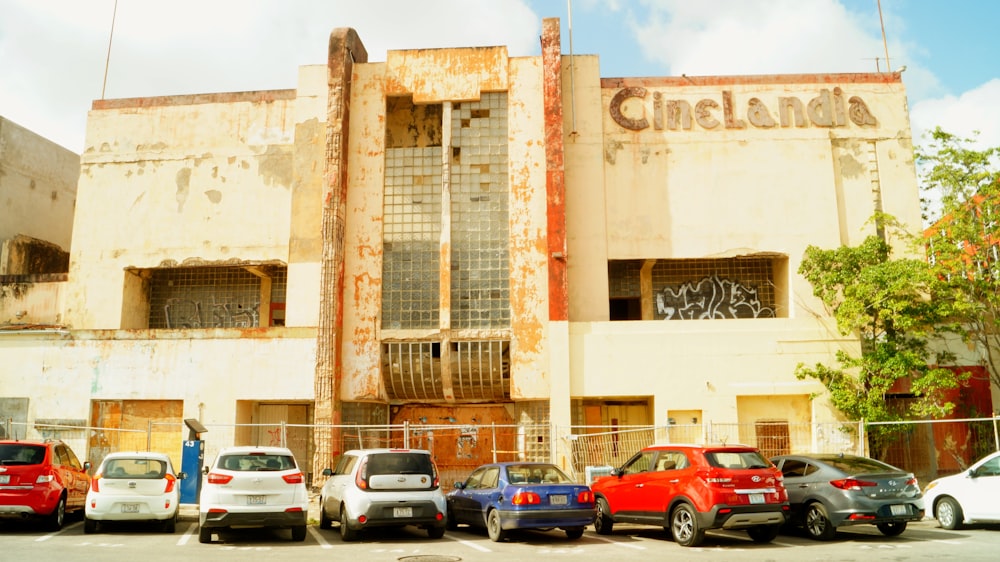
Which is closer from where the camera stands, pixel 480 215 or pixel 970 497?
pixel 970 497

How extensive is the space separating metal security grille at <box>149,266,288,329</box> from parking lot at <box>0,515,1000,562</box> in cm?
1090

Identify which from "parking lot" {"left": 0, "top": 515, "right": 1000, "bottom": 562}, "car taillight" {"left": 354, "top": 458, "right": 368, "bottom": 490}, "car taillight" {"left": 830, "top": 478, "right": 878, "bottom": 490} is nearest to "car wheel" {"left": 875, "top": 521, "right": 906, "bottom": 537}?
"parking lot" {"left": 0, "top": 515, "right": 1000, "bottom": 562}

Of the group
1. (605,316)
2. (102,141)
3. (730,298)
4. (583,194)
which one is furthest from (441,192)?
(102,141)

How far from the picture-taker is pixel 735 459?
1227 cm

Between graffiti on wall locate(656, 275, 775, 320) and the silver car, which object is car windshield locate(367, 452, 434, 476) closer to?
the silver car

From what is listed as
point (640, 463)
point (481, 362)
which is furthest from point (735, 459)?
point (481, 362)

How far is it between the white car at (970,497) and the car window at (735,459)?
4095 millimetres

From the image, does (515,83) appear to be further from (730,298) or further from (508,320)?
(730,298)

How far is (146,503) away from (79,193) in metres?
14.8

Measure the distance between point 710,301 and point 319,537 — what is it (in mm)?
14503

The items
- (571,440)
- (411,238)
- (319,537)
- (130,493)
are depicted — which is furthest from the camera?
(411,238)

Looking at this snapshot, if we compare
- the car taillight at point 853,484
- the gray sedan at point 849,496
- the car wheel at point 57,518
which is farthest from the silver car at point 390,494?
the car taillight at point 853,484

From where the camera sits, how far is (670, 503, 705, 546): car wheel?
39.0 ft

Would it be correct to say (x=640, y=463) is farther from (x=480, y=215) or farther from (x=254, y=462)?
(x=480, y=215)
